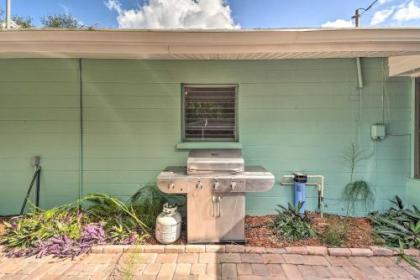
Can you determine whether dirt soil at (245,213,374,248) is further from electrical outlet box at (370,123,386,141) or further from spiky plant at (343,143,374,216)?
electrical outlet box at (370,123,386,141)

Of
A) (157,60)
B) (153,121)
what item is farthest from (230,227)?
(157,60)

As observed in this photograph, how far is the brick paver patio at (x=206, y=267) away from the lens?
284 cm

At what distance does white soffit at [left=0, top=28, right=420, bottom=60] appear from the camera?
10.6 feet

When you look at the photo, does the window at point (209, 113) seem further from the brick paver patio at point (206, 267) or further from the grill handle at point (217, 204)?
the brick paver patio at point (206, 267)

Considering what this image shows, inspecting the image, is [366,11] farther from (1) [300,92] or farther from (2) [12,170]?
(2) [12,170]

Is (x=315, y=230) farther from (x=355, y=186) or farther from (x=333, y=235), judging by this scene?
(x=355, y=186)

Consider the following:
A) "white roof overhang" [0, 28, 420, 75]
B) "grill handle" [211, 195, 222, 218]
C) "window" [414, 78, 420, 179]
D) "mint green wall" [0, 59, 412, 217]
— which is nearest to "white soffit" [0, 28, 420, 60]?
"white roof overhang" [0, 28, 420, 75]

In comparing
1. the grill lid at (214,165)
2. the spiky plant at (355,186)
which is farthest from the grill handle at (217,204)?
the spiky plant at (355,186)

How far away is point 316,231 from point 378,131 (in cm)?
181

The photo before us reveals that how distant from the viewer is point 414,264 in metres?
3.03

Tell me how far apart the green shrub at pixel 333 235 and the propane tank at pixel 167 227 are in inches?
73.0

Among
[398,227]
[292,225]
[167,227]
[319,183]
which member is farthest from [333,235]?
[167,227]

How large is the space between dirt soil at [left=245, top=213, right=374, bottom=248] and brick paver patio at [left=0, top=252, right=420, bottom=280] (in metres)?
0.23

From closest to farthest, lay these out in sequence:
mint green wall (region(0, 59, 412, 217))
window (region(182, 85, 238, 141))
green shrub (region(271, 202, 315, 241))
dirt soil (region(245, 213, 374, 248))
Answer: dirt soil (region(245, 213, 374, 248))
green shrub (region(271, 202, 315, 241))
mint green wall (region(0, 59, 412, 217))
window (region(182, 85, 238, 141))
